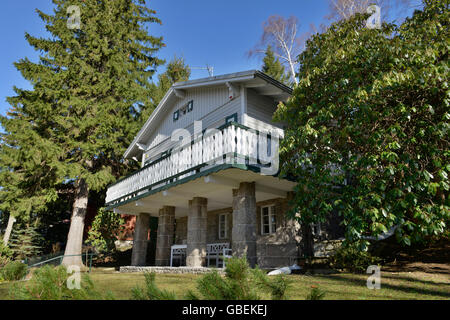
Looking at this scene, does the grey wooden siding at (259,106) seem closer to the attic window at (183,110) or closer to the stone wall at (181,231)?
the attic window at (183,110)

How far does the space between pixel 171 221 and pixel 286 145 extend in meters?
7.92

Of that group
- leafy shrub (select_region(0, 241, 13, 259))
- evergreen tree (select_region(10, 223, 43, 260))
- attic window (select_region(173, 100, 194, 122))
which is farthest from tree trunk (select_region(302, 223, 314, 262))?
evergreen tree (select_region(10, 223, 43, 260))

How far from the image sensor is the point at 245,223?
31.8 feet

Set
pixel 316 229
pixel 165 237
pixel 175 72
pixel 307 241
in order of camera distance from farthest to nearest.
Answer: pixel 175 72 → pixel 165 237 → pixel 316 229 → pixel 307 241

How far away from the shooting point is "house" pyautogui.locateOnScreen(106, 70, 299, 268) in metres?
9.70

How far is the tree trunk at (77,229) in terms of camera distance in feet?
57.0

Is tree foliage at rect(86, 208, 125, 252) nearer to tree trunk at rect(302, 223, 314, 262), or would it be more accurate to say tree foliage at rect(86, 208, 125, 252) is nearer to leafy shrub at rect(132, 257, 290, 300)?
tree trunk at rect(302, 223, 314, 262)

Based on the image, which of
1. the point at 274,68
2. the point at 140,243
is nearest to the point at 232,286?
the point at 140,243

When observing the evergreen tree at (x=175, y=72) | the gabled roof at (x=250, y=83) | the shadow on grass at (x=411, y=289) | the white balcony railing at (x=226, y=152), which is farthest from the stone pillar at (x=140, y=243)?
the evergreen tree at (x=175, y=72)

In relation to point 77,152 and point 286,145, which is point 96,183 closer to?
point 77,152

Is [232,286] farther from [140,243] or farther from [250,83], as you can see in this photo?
[140,243]

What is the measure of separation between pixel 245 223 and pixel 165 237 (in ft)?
18.9

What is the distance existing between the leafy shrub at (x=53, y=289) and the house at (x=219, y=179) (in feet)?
23.8

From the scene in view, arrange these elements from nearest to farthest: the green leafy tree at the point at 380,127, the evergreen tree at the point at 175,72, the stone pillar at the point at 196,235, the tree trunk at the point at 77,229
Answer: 1. the green leafy tree at the point at 380,127
2. the stone pillar at the point at 196,235
3. the tree trunk at the point at 77,229
4. the evergreen tree at the point at 175,72
